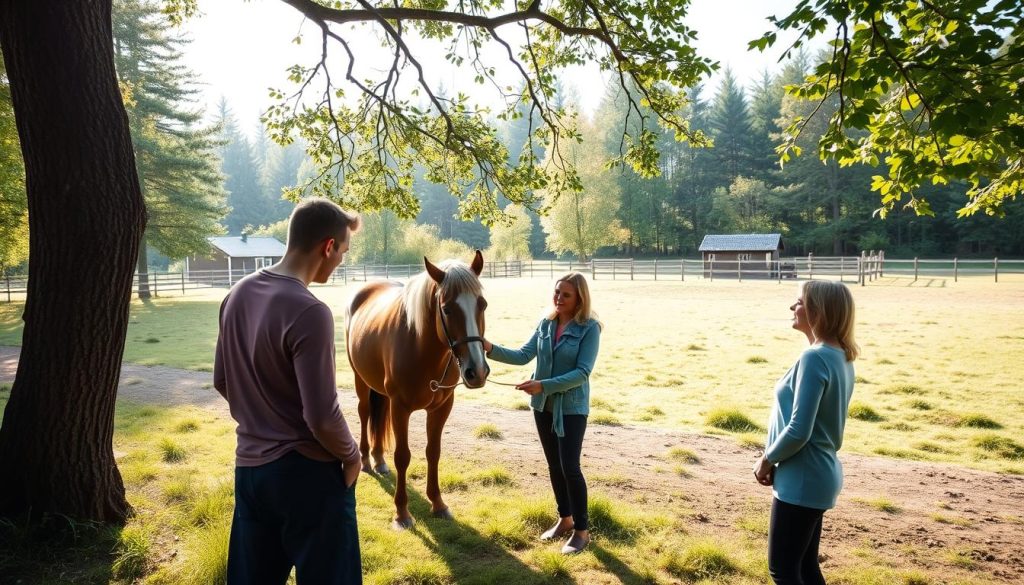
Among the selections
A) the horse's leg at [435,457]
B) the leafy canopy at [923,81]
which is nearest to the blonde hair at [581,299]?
the horse's leg at [435,457]

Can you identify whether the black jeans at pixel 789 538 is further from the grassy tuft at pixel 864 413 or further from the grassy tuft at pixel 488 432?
the grassy tuft at pixel 864 413

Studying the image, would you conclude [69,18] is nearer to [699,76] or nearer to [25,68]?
[25,68]

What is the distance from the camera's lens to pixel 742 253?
3650 centimetres

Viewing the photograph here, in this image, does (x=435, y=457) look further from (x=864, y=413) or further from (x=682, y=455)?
(x=864, y=413)

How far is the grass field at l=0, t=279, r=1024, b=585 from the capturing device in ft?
10.7

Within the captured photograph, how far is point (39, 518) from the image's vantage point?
132 inches

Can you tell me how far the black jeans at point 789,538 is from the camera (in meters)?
2.34

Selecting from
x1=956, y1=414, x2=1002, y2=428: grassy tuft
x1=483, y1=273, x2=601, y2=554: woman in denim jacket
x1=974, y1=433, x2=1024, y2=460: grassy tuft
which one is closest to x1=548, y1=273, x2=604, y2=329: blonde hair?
x1=483, y1=273, x2=601, y2=554: woman in denim jacket

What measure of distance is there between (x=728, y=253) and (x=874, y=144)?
34.2 metres

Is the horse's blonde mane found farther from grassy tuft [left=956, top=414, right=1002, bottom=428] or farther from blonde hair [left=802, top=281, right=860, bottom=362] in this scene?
grassy tuft [left=956, top=414, right=1002, bottom=428]

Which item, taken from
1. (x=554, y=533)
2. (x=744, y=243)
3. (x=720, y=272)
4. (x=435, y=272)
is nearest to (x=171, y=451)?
(x=435, y=272)

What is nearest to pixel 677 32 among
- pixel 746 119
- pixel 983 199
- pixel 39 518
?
pixel 983 199

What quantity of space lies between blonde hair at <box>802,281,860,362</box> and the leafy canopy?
1897 mm

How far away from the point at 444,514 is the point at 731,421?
374 centimetres
